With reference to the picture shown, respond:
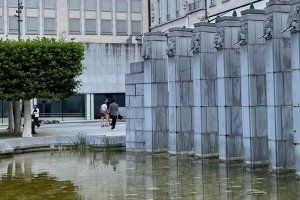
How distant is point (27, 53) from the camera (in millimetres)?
24984

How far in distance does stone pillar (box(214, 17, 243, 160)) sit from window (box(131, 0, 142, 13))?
143 feet

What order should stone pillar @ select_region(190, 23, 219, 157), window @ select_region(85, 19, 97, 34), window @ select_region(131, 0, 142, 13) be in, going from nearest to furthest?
stone pillar @ select_region(190, 23, 219, 157), window @ select_region(85, 19, 97, 34), window @ select_region(131, 0, 142, 13)

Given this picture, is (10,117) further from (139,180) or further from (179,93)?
(139,180)

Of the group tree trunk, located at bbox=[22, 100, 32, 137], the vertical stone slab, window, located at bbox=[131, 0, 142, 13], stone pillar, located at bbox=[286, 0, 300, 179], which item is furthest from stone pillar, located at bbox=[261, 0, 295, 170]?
window, located at bbox=[131, 0, 142, 13]

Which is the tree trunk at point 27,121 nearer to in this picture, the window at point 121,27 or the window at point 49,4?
the window at point 49,4

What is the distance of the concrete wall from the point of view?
4638cm

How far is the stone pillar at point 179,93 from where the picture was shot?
19.0m

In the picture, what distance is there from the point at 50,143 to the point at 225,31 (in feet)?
33.8

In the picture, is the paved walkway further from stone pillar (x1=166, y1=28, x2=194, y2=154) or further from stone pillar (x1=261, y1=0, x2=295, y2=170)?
stone pillar (x1=261, y1=0, x2=295, y2=170)

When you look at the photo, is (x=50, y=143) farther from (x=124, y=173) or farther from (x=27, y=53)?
(x=124, y=173)

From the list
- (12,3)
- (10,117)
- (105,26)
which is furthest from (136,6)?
(10,117)

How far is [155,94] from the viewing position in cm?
2005

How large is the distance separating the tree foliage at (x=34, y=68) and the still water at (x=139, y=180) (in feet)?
24.1

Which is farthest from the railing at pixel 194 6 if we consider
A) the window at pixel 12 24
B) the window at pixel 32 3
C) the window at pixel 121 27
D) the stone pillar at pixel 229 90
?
the stone pillar at pixel 229 90
